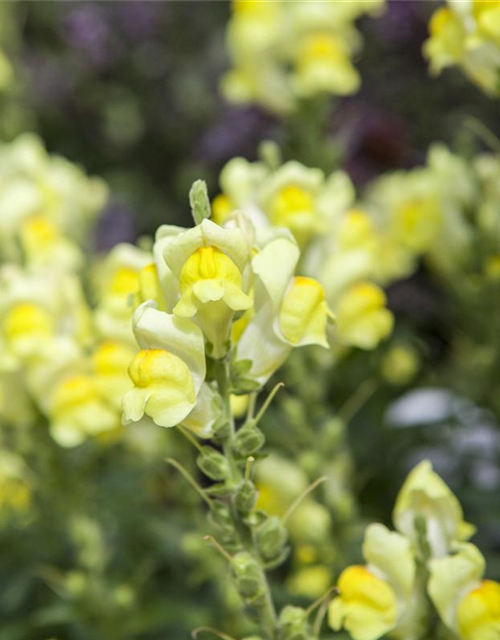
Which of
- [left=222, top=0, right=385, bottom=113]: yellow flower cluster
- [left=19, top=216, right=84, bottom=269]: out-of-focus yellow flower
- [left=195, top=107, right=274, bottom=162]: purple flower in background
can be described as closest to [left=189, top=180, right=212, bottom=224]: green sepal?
[left=19, top=216, right=84, bottom=269]: out-of-focus yellow flower

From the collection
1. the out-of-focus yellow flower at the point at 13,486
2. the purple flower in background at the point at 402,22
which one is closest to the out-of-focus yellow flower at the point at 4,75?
the purple flower in background at the point at 402,22

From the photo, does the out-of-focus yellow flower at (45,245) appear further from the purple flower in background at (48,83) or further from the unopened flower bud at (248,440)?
the purple flower in background at (48,83)

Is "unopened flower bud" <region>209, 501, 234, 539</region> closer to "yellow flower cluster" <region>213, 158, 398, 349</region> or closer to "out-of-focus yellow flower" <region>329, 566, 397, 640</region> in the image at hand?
"out-of-focus yellow flower" <region>329, 566, 397, 640</region>

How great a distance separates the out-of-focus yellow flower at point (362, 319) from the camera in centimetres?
177

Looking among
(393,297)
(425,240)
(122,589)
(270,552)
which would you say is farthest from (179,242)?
(393,297)

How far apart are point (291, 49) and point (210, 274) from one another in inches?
50.1

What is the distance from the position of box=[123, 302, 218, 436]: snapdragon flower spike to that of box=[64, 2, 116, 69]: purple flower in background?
287 centimetres

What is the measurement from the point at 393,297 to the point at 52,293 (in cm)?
116

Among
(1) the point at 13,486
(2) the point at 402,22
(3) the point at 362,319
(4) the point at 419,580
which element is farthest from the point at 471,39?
(2) the point at 402,22

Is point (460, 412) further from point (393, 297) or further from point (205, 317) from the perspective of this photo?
point (205, 317)

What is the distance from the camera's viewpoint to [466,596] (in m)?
1.16

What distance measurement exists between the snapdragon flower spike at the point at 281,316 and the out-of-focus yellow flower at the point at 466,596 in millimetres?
275

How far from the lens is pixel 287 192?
1.69 m

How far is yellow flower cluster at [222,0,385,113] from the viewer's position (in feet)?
6.98
